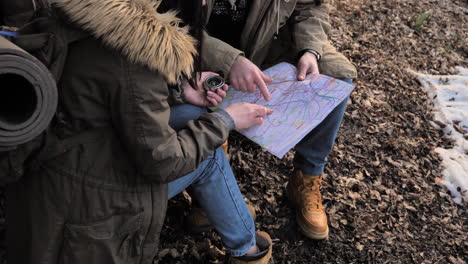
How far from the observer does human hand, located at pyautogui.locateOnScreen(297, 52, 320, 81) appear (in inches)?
95.0

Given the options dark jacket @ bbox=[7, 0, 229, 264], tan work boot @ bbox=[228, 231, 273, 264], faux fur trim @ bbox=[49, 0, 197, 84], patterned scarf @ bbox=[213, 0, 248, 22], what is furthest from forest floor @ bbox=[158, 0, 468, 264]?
faux fur trim @ bbox=[49, 0, 197, 84]

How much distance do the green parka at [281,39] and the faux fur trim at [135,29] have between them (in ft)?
2.45

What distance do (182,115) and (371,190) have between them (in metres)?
2.09

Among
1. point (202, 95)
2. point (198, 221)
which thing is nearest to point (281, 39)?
point (202, 95)

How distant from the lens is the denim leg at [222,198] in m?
1.94

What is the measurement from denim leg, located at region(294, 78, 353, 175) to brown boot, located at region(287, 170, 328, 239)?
0.24ft

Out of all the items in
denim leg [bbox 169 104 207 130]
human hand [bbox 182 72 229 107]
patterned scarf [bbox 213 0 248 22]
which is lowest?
denim leg [bbox 169 104 207 130]

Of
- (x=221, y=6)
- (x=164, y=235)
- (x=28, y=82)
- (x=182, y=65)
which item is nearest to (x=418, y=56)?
(x=221, y=6)

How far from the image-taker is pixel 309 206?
2877 millimetres

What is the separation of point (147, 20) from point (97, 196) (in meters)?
0.71

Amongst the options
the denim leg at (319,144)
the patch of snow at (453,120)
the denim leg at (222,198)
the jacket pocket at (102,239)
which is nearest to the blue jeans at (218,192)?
the denim leg at (222,198)

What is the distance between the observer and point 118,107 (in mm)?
1422

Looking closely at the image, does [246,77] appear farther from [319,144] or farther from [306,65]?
[319,144]

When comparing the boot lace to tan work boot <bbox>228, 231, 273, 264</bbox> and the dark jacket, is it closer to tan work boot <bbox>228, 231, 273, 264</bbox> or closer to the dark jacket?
tan work boot <bbox>228, 231, 273, 264</bbox>
